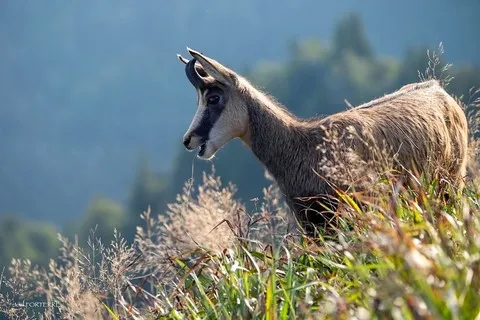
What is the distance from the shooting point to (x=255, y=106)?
34.3ft

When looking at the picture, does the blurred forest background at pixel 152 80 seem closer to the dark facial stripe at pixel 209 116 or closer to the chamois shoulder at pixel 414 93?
the chamois shoulder at pixel 414 93

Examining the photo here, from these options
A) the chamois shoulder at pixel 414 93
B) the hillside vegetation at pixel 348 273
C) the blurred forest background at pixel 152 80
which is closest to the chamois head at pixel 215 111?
the chamois shoulder at pixel 414 93

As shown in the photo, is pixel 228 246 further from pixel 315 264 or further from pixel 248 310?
pixel 248 310

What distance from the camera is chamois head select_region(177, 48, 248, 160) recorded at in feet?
34.2

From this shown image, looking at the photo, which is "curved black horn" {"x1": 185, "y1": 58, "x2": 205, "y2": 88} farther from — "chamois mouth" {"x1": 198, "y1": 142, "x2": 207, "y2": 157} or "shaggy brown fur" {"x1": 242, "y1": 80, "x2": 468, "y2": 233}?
"chamois mouth" {"x1": 198, "y1": 142, "x2": 207, "y2": 157}

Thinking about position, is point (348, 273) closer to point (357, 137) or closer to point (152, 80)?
point (357, 137)

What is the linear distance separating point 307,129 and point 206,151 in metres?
0.93

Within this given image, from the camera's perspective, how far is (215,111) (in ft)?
34.3

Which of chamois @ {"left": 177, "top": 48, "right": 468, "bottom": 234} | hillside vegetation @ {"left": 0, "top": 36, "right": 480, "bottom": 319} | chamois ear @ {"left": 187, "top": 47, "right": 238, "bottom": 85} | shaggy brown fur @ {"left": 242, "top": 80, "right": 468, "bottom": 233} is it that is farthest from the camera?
chamois ear @ {"left": 187, "top": 47, "right": 238, "bottom": 85}

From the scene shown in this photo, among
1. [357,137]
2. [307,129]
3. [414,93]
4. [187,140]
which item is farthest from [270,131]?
[414,93]

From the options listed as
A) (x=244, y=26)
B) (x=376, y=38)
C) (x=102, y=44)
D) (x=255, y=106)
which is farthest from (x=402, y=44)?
(x=255, y=106)

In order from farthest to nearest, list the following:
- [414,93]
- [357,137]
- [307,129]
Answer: [414,93] < [307,129] < [357,137]

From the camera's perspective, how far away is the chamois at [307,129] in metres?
9.66

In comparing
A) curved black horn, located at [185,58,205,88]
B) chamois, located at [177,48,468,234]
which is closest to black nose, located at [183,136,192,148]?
chamois, located at [177,48,468,234]
